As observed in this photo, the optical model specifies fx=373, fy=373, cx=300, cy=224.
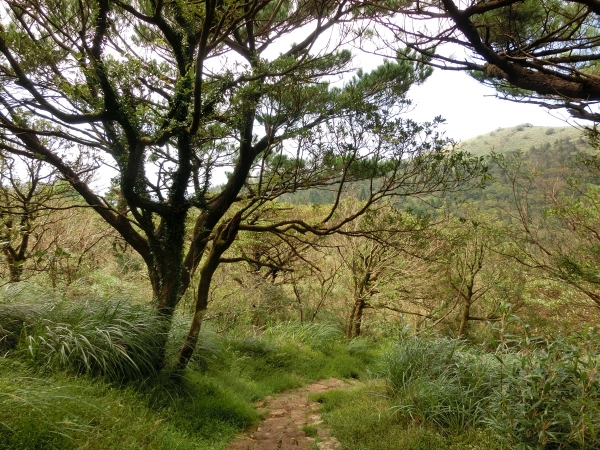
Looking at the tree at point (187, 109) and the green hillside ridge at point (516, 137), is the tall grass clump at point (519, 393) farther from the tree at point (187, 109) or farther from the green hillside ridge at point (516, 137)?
the green hillside ridge at point (516, 137)

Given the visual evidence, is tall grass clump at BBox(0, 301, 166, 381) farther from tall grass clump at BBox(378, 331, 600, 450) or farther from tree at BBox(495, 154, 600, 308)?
tree at BBox(495, 154, 600, 308)

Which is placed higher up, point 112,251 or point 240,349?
point 112,251

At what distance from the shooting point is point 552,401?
98.9 inches

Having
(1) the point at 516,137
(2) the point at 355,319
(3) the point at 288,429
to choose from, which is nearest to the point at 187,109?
(3) the point at 288,429

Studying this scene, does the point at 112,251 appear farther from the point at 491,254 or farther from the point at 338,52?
the point at 491,254

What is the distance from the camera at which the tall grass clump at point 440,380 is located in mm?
3279

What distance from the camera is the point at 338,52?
4.97 metres

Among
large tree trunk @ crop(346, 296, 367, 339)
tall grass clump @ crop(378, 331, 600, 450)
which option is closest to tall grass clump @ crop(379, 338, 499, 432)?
tall grass clump @ crop(378, 331, 600, 450)

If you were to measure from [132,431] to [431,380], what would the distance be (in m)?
2.83

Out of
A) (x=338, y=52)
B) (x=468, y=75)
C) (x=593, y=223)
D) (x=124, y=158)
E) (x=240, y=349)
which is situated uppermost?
(x=338, y=52)

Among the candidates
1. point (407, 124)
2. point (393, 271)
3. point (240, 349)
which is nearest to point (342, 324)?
point (393, 271)

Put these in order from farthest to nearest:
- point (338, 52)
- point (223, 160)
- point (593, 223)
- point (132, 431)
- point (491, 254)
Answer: point (491, 254)
point (593, 223)
point (223, 160)
point (338, 52)
point (132, 431)

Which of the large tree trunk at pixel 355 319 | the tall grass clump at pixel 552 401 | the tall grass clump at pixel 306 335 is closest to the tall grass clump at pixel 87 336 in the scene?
the tall grass clump at pixel 552 401

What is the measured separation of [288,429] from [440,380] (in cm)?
158
